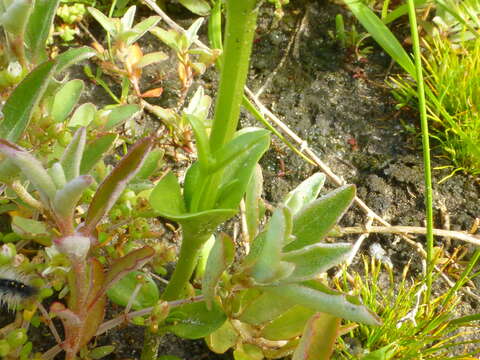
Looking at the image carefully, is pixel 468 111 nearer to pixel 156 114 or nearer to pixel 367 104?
pixel 367 104

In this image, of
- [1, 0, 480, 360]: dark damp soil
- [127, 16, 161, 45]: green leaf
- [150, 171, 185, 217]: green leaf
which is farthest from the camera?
[1, 0, 480, 360]: dark damp soil

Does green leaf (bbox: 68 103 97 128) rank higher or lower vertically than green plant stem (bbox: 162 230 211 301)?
higher

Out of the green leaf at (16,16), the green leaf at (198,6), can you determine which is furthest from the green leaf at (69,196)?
the green leaf at (198,6)

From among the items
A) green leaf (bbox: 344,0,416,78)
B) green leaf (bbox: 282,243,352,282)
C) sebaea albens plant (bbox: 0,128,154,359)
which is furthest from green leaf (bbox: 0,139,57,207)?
green leaf (bbox: 344,0,416,78)

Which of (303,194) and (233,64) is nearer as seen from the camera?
(233,64)

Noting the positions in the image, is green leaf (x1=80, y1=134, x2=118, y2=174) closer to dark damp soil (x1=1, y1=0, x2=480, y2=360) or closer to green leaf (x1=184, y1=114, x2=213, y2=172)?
green leaf (x1=184, y1=114, x2=213, y2=172)

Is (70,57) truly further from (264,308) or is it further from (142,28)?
(264,308)

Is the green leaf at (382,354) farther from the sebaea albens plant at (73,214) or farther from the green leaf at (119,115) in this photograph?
the green leaf at (119,115)

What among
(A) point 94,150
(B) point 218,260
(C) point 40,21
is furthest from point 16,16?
(B) point 218,260
